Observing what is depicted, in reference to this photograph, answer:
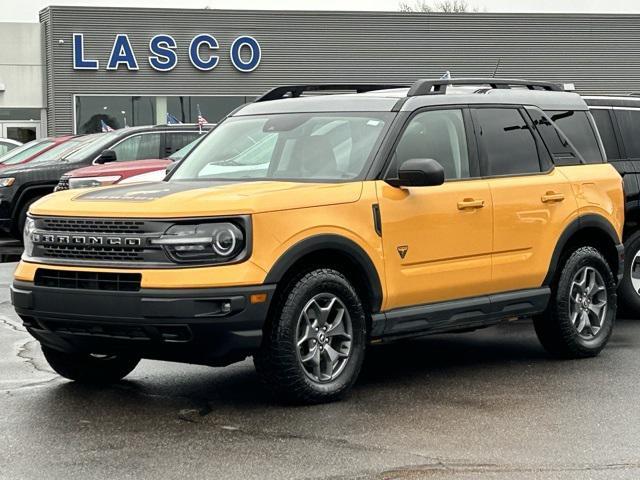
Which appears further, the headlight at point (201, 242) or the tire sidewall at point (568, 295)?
the tire sidewall at point (568, 295)

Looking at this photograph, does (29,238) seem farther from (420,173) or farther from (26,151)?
(26,151)

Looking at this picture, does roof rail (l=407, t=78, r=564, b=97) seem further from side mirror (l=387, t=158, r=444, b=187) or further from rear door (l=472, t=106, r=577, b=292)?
side mirror (l=387, t=158, r=444, b=187)

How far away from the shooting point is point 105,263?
646 cm

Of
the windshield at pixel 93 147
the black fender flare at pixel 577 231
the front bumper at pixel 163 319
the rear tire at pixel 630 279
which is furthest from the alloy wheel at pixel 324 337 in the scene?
the windshield at pixel 93 147

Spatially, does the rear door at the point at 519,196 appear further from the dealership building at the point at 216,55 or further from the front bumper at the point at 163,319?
the dealership building at the point at 216,55

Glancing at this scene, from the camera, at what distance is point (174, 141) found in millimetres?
17000

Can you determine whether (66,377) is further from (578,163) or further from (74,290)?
(578,163)

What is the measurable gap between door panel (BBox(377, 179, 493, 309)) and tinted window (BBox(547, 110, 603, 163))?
129 cm

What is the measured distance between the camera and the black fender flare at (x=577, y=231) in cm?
822

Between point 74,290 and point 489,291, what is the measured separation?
8.97 feet

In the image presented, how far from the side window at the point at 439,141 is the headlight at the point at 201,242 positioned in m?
1.45

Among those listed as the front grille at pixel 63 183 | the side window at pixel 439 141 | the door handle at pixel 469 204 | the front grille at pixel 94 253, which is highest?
the side window at pixel 439 141

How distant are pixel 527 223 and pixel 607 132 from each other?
2.82 metres

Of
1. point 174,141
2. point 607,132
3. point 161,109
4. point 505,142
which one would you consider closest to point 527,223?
point 505,142
